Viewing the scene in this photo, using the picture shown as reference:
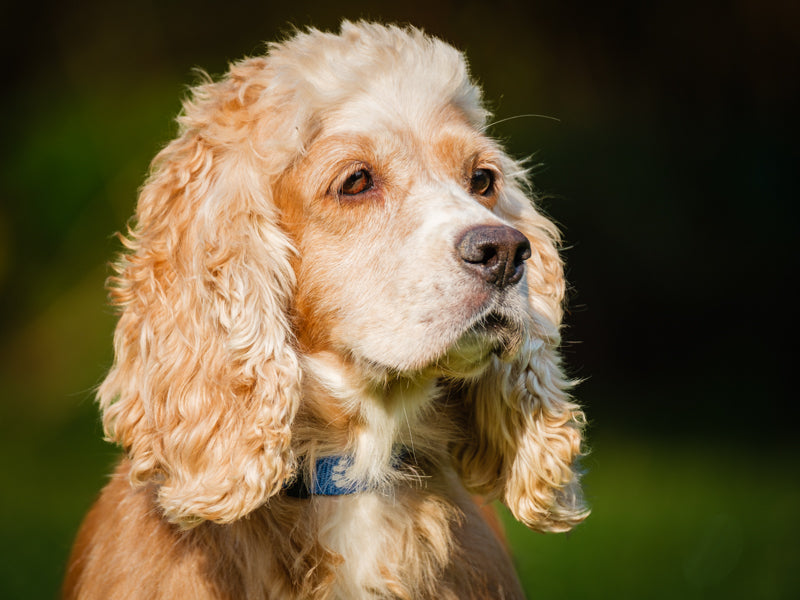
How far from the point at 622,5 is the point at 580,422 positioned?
5.06 m

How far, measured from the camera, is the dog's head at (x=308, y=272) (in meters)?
2.71

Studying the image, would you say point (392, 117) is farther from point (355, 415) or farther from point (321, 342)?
point (355, 415)

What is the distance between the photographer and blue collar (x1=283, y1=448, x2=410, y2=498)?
9.53ft

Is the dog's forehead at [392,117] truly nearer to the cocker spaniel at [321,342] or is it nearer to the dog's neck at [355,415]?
the cocker spaniel at [321,342]

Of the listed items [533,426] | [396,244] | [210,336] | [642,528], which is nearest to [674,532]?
[642,528]

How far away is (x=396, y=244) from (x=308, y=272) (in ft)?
0.90

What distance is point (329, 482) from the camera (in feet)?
9.65

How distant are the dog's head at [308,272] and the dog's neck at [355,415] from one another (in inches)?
2.4

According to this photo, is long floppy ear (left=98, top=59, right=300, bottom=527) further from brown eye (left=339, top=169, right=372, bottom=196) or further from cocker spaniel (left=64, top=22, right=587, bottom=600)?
brown eye (left=339, top=169, right=372, bottom=196)

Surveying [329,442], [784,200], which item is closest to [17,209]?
[329,442]

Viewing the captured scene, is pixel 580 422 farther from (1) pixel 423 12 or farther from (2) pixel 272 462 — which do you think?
(1) pixel 423 12

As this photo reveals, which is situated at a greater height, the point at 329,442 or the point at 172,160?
the point at 172,160

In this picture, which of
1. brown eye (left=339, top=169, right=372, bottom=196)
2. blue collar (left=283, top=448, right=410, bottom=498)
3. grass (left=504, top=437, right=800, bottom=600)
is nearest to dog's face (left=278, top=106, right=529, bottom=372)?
brown eye (left=339, top=169, right=372, bottom=196)

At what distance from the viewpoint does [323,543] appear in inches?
111
